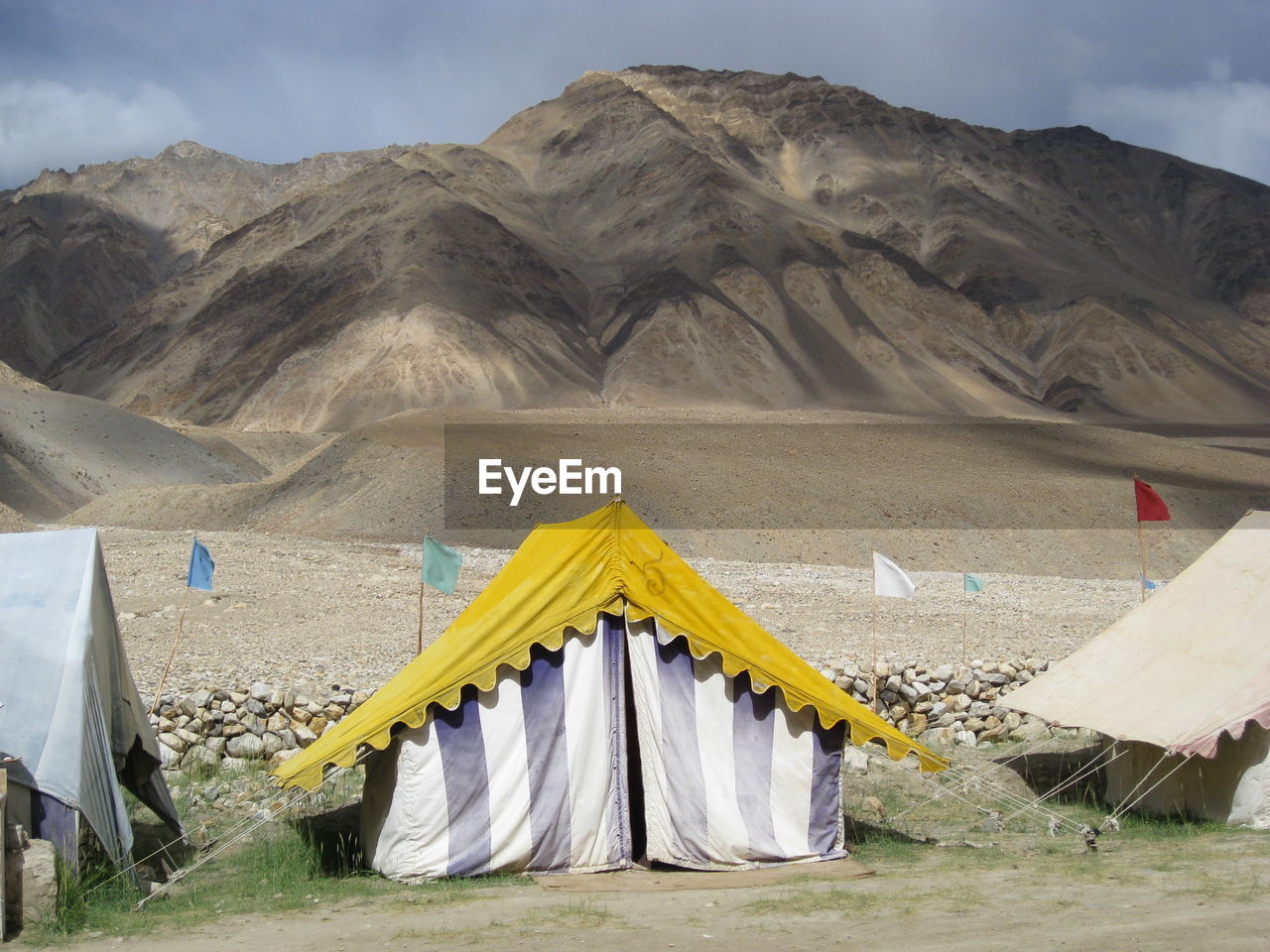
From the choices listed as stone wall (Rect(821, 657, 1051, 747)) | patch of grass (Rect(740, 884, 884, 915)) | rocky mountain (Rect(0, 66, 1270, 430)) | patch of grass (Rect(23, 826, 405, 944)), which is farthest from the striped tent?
rocky mountain (Rect(0, 66, 1270, 430))

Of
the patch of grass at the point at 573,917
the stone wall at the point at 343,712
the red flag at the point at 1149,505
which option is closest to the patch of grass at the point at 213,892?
the patch of grass at the point at 573,917

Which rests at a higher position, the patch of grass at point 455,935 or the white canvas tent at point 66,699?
the white canvas tent at point 66,699

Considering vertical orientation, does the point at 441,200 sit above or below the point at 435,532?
above

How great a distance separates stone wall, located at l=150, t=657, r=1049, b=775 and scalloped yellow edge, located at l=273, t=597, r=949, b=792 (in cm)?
291

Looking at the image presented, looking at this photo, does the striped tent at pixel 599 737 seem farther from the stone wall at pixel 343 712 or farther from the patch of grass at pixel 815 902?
the stone wall at pixel 343 712

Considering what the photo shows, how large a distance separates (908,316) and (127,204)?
94914 mm

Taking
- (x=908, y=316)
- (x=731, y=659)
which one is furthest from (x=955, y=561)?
(x=908, y=316)

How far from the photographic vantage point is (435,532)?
34125 millimetres

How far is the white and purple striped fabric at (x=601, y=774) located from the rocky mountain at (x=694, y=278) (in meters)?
60.4

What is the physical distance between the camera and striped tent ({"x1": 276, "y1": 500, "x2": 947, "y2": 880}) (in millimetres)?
8180

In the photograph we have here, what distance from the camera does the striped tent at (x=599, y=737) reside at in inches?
322

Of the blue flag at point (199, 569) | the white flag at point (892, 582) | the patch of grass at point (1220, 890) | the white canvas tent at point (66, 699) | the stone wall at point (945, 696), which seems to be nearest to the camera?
the patch of grass at point (1220, 890)

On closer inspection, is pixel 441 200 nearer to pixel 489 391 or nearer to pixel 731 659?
pixel 489 391

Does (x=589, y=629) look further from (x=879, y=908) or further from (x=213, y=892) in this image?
(x=213, y=892)
